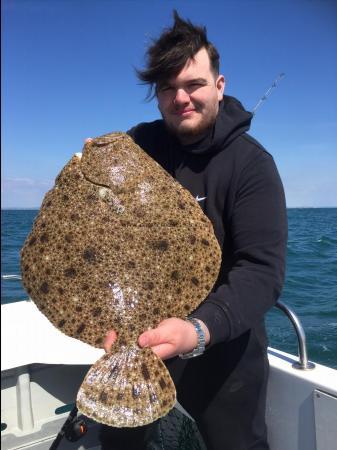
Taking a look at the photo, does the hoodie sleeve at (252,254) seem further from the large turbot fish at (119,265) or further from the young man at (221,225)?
the large turbot fish at (119,265)

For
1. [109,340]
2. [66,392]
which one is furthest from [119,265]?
[66,392]

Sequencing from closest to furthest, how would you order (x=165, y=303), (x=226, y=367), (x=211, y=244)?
(x=165, y=303)
(x=211, y=244)
(x=226, y=367)

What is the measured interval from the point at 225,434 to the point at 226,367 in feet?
1.33

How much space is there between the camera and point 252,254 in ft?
6.63

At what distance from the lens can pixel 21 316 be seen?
12.6 feet

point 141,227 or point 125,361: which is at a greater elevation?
point 141,227

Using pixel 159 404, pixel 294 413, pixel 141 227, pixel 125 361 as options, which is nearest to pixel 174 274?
pixel 141 227

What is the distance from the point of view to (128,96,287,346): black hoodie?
1885mm

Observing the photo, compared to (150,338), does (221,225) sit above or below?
above

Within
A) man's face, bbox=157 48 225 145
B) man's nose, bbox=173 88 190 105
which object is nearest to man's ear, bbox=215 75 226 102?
man's face, bbox=157 48 225 145

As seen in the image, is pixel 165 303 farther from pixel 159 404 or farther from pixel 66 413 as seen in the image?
pixel 66 413

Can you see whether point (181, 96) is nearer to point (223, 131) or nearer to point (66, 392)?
point (223, 131)

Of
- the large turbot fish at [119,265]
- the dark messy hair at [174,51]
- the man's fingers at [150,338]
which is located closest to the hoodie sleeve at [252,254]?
the large turbot fish at [119,265]

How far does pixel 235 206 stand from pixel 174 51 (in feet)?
2.76
